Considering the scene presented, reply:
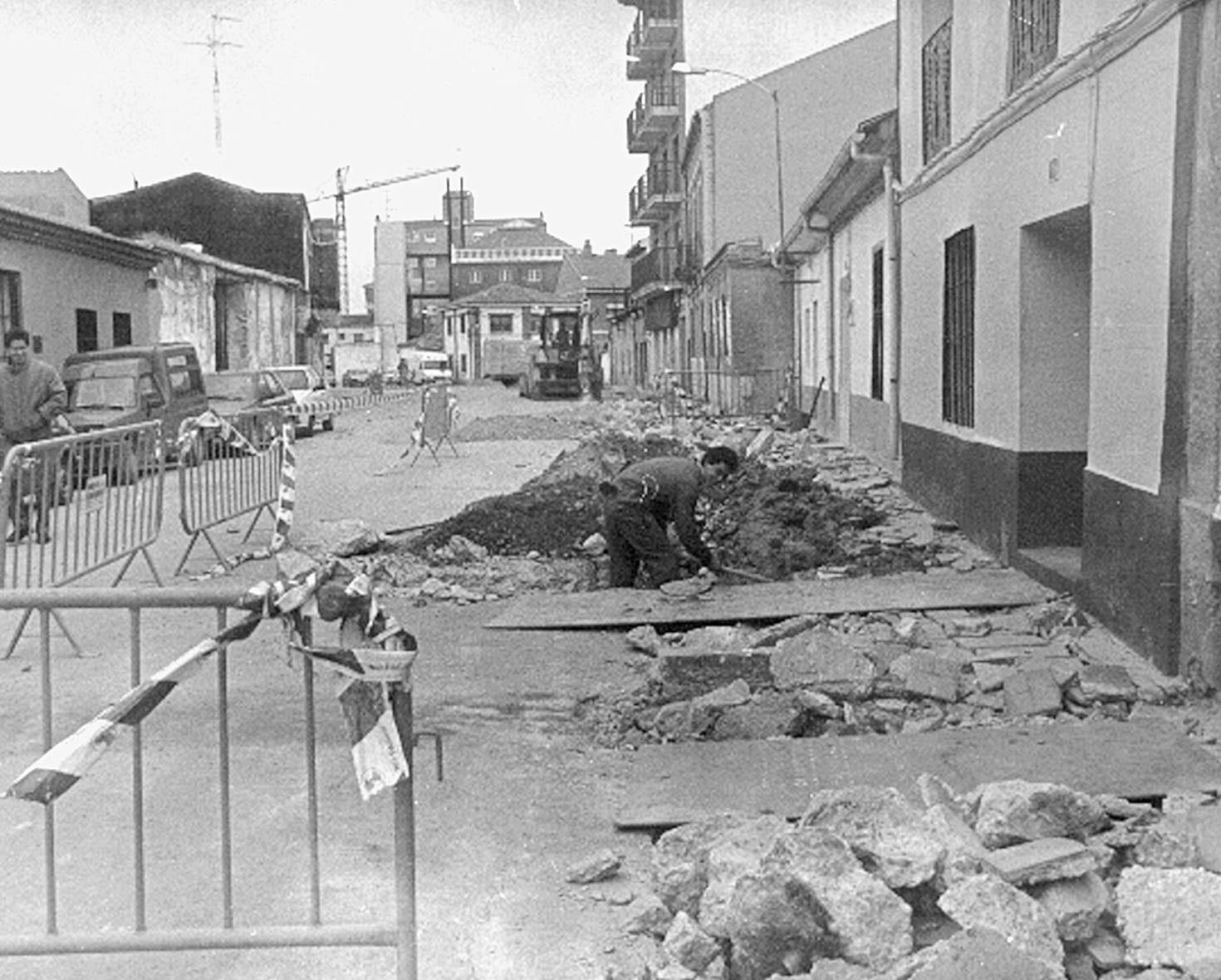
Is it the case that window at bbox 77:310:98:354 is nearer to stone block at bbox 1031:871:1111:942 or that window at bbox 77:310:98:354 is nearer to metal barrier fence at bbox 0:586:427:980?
metal barrier fence at bbox 0:586:427:980

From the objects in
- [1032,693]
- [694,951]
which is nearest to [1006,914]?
[694,951]

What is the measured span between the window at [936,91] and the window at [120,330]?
60.6 feet

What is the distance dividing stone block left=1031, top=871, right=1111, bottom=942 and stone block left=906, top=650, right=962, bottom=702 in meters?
2.60

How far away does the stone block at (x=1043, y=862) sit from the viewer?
13.7ft

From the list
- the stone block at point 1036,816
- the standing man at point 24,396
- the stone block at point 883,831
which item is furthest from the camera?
the standing man at point 24,396

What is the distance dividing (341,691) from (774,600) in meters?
5.64

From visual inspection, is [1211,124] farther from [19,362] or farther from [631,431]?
[631,431]

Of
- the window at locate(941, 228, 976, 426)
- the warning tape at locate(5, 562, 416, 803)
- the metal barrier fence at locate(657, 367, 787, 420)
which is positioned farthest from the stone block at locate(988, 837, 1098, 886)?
the metal barrier fence at locate(657, 367, 787, 420)

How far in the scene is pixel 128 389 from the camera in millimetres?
21375

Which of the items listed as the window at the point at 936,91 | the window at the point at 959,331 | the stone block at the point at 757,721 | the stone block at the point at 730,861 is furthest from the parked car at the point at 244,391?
the stone block at the point at 730,861

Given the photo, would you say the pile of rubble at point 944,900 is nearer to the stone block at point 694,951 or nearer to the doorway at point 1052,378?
the stone block at point 694,951

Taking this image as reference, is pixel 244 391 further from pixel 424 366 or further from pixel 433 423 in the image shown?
pixel 424 366

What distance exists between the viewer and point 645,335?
71250 mm

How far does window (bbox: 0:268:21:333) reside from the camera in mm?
23438
